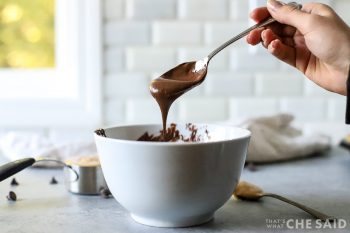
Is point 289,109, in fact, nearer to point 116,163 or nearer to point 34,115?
point 34,115

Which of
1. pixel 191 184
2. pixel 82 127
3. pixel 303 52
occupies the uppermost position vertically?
pixel 303 52

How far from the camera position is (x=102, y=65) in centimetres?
188

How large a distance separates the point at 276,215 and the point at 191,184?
0.18 meters

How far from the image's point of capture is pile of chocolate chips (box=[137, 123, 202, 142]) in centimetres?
98

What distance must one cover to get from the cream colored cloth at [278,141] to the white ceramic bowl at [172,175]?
1.81 feet

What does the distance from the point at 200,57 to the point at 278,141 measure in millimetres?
575

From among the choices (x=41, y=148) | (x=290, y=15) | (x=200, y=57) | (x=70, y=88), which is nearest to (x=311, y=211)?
(x=290, y=15)

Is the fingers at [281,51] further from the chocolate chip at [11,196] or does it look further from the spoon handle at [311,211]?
the chocolate chip at [11,196]

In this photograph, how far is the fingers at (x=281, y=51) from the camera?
112 centimetres

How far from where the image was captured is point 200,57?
1.88 metres

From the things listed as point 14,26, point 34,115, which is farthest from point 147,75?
point 14,26

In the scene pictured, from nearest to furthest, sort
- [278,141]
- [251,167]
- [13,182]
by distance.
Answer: [13,182] → [251,167] → [278,141]

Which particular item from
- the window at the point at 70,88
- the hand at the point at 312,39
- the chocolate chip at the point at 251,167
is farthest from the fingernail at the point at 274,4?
A: the window at the point at 70,88

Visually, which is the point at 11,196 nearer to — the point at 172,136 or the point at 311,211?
the point at 172,136
